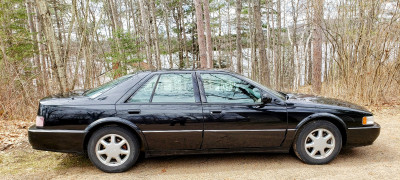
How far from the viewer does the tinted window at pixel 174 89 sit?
3357 millimetres

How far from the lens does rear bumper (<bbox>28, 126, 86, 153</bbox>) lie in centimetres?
313

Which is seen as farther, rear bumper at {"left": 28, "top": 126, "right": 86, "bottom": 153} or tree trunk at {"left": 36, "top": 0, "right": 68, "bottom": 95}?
tree trunk at {"left": 36, "top": 0, "right": 68, "bottom": 95}

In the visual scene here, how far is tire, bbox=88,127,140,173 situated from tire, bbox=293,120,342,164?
2406 millimetres

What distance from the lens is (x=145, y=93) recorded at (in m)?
3.36

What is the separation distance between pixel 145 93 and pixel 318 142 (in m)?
2.66

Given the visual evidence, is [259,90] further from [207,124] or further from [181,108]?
[181,108]

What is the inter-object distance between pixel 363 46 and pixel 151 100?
7.21 meters

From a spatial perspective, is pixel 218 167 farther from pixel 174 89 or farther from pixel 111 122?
pixel 111 122

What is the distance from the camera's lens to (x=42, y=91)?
7.97 meters

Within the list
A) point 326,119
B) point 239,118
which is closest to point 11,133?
point 239,118

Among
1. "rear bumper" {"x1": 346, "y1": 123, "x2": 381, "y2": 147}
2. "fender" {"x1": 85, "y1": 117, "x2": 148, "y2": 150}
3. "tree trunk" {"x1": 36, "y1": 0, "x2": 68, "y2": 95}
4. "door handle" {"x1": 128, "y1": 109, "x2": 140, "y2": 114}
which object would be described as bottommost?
"rear bumper" {"x1": 346, "y1": 123, "x2": 381, "y2": 147}

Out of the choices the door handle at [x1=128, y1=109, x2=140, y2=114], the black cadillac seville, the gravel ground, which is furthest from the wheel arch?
the door handle at [x1=128, y1=109, x2=140, y2=114]

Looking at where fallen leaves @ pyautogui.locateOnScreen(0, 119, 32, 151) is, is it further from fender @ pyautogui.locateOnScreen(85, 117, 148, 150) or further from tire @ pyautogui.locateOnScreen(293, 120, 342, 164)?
tire @ pyautogui.locateOnScreen(293, 120, 342, 164)

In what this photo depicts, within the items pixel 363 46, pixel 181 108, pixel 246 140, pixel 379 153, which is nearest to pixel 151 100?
pixel 181 108
